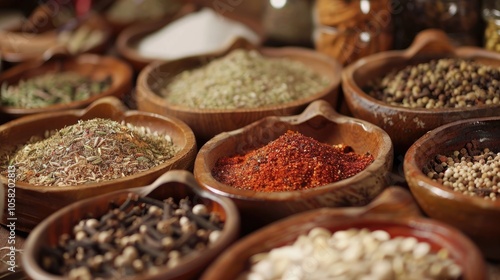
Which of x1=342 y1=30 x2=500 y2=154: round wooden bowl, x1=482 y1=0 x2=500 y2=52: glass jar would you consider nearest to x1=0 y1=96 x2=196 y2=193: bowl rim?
x1=342 y1=30 x2=500 y2=154: round wooden bowl

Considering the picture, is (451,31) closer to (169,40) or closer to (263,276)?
(169,40)

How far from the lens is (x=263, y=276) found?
1.17 metres

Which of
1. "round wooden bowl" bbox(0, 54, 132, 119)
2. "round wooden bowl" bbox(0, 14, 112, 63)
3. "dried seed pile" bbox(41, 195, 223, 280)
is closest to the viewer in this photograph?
"dried seed pile" bbox(41, 195, 223, 280)

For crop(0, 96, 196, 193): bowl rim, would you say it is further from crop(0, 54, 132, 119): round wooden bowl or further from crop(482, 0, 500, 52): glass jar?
crop(482, 0, 500, 52): glass jar

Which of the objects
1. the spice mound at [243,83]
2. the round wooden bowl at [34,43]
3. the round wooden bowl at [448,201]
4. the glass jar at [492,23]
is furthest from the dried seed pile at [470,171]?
the round wooden bowl at [34,43]

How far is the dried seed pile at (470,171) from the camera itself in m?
1.46

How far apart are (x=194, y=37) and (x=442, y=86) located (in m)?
1.32

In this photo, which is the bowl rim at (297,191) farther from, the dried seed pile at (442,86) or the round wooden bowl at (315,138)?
the dried seed pile at (442,86)

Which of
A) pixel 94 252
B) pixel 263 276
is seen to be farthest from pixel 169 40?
pixel 263 276

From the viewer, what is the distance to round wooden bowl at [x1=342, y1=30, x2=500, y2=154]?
1.72m

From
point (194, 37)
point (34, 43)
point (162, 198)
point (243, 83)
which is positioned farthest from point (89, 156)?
point (34, 43)

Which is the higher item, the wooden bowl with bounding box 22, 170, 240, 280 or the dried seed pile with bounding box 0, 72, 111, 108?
the wooden bowl with bounding box 22, 170, 240, 280

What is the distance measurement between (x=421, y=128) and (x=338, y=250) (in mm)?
691

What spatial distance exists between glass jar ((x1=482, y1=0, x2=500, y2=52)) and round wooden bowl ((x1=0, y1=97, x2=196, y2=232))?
1255 millimetres
